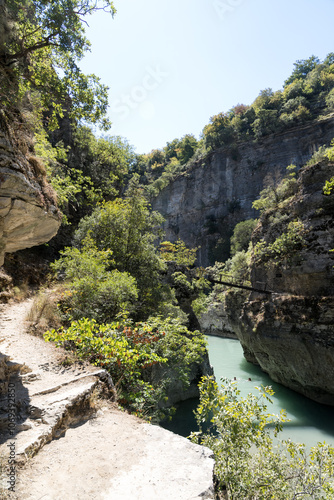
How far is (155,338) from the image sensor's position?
568 centimetres

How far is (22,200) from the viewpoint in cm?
349

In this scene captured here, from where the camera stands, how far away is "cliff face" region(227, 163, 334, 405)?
10945 mm

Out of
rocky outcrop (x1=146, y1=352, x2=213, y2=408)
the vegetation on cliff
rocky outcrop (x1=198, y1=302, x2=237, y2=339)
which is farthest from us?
the vegetation on cliff

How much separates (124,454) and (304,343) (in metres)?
11.0

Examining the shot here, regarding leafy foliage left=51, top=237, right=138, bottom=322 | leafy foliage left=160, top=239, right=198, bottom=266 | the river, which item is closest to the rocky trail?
leafy foliage left=51, top=237, right=138, bottom=322

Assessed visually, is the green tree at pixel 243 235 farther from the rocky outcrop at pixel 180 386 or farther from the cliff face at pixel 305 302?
the rocky outcrop at pixel 180 386

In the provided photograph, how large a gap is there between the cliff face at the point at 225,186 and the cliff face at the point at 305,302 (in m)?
25.6

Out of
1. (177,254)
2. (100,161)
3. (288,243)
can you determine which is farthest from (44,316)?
(177,254)

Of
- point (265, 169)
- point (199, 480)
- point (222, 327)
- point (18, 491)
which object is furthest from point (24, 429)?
point (265, 169)

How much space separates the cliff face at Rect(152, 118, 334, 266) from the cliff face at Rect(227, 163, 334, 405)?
2560 cm

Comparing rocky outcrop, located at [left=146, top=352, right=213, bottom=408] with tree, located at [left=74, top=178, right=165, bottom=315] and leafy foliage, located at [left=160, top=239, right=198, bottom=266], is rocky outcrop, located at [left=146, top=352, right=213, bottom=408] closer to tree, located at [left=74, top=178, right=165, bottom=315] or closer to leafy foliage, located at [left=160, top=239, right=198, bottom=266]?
tree, located at [left=74, top=178, right=165, bottom=315]

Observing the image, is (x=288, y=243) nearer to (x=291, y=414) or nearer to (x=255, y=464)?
(x=291, y=414)

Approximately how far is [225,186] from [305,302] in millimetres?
32460

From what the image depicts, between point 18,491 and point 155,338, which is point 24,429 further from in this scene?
point 155,338
